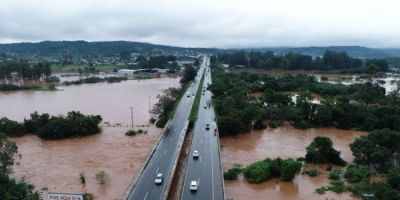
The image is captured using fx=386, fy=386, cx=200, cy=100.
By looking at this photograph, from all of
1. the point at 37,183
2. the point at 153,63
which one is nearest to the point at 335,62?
the point at 153,63

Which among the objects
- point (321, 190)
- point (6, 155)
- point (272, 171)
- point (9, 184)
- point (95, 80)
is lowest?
point (321, 190)

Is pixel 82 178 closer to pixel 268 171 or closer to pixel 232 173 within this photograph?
pixel 232 173

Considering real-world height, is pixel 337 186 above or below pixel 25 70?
below

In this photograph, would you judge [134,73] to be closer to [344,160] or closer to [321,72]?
[321,72]

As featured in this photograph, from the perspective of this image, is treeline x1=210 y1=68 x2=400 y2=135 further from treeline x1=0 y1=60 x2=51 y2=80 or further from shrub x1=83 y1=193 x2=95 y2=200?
treeline x1=0 y1=60 x2=51 y2=80

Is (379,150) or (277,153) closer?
(379,150)

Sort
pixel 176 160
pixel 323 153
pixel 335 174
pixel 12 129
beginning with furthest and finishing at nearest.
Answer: pixel 12 129 → pixel 323 153 → pixel 335 174 → pixel 176 160

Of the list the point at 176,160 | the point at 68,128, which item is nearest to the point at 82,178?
the point at 176,160
